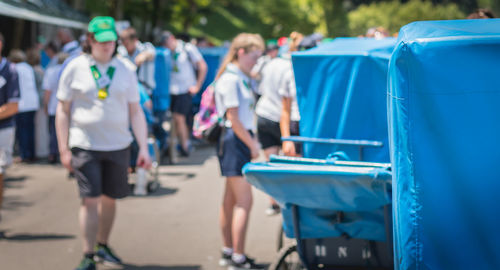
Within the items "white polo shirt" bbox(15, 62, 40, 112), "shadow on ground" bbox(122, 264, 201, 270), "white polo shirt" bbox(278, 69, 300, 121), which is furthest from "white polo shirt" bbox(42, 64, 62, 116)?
"shadow on ground" bbox(122, 264, 201, 270)

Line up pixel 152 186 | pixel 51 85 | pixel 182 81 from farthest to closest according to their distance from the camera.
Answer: pixel 182 81, pixel 51 85, pixel 152 186

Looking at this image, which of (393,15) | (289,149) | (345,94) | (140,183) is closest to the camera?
(345,94)

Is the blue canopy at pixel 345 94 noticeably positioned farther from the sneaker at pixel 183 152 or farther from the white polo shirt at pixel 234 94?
the sneaker at pixel 183 152

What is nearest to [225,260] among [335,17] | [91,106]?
[91,106]

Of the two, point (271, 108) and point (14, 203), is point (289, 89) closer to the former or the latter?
point (271, 108)

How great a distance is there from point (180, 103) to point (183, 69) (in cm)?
54

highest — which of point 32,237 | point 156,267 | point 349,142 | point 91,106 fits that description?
point 91,106

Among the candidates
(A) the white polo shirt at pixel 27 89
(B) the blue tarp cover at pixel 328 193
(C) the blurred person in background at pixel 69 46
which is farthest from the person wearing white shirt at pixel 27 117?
(B) the blue tarp cover at pixel 328 193

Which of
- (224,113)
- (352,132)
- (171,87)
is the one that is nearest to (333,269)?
(352,132)

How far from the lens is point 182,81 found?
40.4 ft

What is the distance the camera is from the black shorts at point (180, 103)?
40.5 ft

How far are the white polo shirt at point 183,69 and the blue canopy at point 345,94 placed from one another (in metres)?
6.96

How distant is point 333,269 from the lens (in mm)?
4836

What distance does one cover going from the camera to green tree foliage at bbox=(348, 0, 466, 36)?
5753 centimetres
